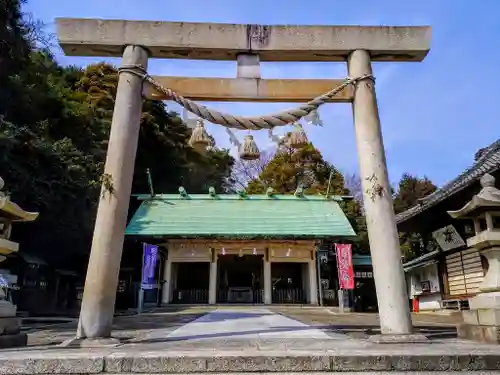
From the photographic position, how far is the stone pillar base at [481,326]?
4.55 meters

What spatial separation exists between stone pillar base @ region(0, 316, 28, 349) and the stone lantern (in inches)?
238

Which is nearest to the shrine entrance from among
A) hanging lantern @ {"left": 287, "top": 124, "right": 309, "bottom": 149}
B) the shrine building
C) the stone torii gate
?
the shrine building

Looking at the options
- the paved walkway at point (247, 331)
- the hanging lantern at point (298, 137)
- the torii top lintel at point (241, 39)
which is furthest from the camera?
the hanging lantern at point (298, 137)

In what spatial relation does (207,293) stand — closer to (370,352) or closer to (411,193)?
(370,352)

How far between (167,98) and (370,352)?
4.65 meters

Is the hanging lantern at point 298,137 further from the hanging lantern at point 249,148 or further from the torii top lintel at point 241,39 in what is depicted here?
the torii top lintel at point 241,39

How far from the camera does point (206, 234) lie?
19719 millimetres

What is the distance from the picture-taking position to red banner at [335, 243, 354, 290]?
1777 centimetres

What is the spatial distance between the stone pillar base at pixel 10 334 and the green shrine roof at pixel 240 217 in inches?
570

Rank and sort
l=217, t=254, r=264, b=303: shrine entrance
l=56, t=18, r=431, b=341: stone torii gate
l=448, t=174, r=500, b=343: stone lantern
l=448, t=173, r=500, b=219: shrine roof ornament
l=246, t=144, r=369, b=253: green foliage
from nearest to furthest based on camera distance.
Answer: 1. l=448, t=174, r=500, b=343: stone lantern
2. l=448, t=173, r=500, b=219: shrine roof ornament
3. l=56, t=18, r=431, b=341: stone torii gate
4. l=217, t=254, r=264, b=303: shrine entrance
5. l=246, t=144, r=369, b=253: green foliage

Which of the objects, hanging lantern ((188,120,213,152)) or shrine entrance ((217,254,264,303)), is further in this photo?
shrine entrance ((217,254,264,303))

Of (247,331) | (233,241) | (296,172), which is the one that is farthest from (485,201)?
(296,172)

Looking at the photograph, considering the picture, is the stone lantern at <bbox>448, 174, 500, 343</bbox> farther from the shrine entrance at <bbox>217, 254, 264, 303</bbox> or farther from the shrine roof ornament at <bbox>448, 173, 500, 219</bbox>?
the shrine entrance at <bbox>217, 254, 264, 303</bbox>

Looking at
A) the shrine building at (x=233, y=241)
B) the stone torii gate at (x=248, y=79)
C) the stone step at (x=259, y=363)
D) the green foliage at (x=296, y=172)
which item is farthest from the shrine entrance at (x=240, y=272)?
the stone step at (x=259, y=363)
